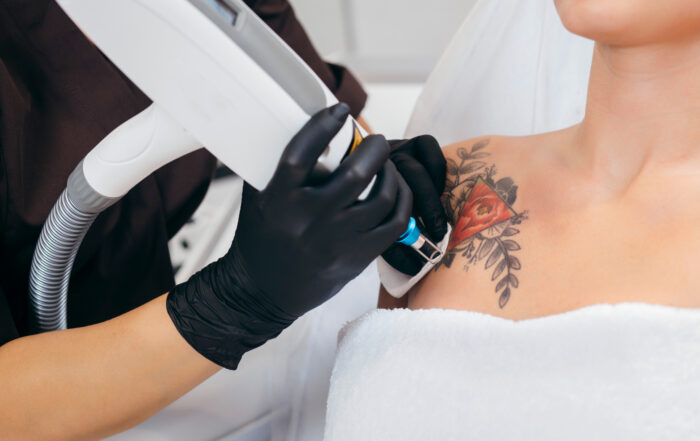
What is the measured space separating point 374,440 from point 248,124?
0.37m

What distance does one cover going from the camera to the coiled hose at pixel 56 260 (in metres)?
0.83

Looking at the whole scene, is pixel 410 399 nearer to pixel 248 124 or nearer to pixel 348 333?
pixel 348 333

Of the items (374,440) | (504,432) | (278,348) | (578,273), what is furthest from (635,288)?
(278,348)

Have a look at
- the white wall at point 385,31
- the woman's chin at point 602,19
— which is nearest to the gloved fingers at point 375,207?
the woman's chin at point 602,19

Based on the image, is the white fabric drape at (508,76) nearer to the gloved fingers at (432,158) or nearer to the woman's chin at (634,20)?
→ the gloved fingers at (432,158)

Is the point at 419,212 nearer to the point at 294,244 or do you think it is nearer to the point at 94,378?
the point at 294,244

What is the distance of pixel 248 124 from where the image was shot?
0.63 meters

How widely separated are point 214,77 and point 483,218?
15.9 inches

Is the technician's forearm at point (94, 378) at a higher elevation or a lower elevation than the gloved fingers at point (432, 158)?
higher

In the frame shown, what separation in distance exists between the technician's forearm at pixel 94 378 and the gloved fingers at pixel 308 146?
26cm

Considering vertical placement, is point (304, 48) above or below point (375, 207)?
below

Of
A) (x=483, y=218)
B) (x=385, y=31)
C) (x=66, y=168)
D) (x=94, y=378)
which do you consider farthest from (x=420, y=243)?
(x=385, y=31)

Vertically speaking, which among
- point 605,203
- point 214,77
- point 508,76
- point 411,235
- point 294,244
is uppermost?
point 214,77

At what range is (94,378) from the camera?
2.59 ft
